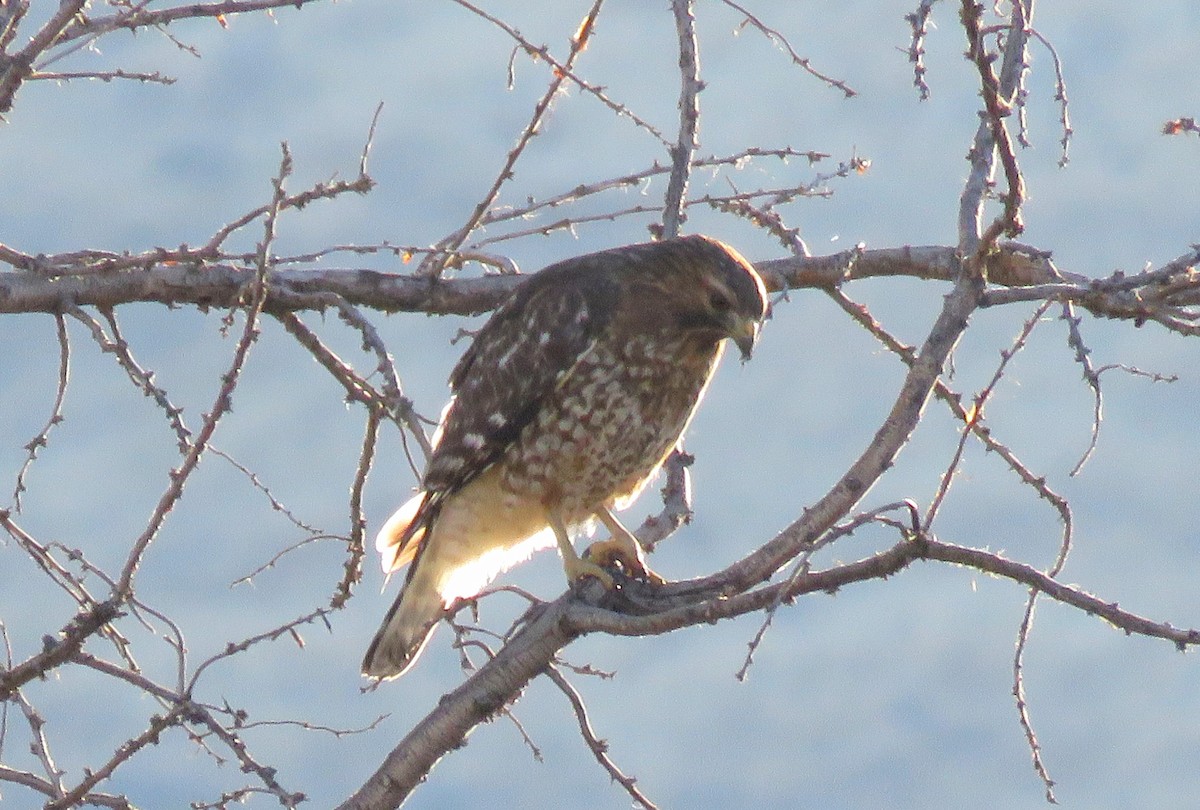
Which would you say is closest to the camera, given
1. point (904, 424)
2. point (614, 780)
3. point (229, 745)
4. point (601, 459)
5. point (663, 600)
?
point (904, 424)

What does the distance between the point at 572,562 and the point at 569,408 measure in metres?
0.44

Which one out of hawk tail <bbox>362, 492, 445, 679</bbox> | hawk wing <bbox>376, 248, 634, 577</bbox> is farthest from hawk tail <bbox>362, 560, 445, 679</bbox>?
hawk wing <bbox>376, 248, 634, 577</bbox>

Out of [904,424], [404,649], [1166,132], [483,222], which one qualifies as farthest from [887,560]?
[404,649]

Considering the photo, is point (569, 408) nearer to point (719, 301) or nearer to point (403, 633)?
point (719, 301)

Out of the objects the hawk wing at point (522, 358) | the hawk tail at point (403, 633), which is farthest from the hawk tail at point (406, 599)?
the hawk wing at point (522, 358)

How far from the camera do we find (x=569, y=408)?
15.2 feet

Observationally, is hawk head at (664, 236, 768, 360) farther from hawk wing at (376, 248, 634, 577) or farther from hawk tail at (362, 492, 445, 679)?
hawk tail at (362, 492, 445, 679)

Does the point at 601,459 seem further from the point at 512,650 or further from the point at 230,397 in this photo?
the point at 230,397

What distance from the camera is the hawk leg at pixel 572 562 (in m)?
4.17

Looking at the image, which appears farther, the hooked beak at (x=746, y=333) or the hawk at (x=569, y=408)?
the hawk at (x=569, y=408)

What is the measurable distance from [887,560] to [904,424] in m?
0.29

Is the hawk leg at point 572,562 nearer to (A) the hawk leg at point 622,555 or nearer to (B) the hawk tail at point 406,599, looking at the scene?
(A) the hawk leg at point 622,555

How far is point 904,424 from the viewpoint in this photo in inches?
111

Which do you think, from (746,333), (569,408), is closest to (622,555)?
(569,408)
